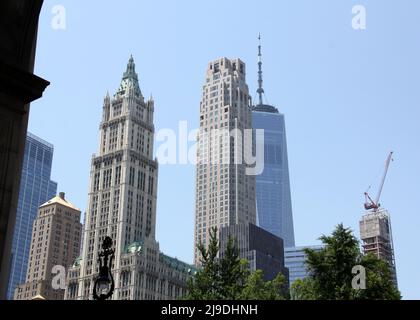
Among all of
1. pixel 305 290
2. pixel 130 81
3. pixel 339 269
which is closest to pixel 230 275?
pixel 305 290

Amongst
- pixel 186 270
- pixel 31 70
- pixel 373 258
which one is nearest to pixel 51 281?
pixel 186 270

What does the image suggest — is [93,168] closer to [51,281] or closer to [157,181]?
[157,181]

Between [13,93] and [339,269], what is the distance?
2947 cm

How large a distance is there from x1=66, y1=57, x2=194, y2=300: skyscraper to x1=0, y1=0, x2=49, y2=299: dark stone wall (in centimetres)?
14681

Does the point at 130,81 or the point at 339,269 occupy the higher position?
the point at 130,81

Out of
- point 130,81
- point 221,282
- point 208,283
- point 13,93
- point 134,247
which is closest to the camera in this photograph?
point 13,93

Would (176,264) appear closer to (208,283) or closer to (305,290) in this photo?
(305,290)

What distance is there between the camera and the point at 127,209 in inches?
6747

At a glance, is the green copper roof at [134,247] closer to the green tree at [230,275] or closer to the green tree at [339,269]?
the green tree at [230,275]

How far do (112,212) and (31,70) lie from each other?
161 m

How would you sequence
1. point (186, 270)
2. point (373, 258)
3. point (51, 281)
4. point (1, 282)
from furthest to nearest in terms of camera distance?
point (51, 281) → point (186, 270) → point (373, 258) → point (1, 282)

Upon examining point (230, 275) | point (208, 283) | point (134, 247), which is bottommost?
point (208, 283)

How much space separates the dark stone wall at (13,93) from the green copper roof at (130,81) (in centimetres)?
17196
